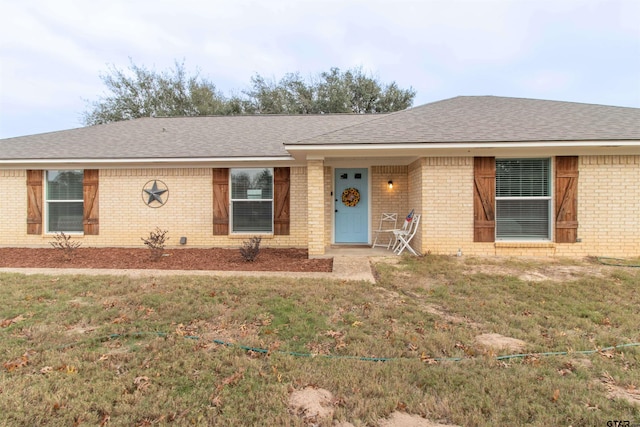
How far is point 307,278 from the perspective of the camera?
5.94 meters

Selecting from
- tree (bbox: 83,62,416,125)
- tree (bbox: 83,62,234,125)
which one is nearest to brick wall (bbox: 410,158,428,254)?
tree (bbox: 83,62,416,125)

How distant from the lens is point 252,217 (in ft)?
32.0

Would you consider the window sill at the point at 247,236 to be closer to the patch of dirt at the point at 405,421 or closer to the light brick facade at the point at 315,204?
the light brick facade at the point at 315,204

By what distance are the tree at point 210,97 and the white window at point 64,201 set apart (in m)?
15.7

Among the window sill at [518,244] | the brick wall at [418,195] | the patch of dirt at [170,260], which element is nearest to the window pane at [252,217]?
the patch of dirt at [170,260]

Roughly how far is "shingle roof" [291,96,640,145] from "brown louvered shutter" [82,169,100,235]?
22.0 ft

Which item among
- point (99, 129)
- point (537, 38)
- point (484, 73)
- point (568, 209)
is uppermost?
point (484, 73)

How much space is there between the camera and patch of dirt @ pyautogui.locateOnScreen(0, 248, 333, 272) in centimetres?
701

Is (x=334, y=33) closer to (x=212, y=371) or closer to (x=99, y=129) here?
(x=99, y=129)

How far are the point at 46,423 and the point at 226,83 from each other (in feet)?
94.3

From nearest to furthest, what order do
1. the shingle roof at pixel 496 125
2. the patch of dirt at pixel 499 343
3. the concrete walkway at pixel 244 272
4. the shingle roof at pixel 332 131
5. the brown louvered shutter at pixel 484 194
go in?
the patch of dirt at pixel 499 343 < the concrete walkway at pixel 244 272 < the shingle roof at pixel 496 125 < the shingle roof at pixel 332 131 < the brown louvered shutter at pixel 484 194

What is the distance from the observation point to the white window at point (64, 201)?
32.6 feet

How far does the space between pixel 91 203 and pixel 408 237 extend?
9.13 m

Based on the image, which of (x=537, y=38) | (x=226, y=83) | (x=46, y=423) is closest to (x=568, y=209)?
(x=46, y=423)
